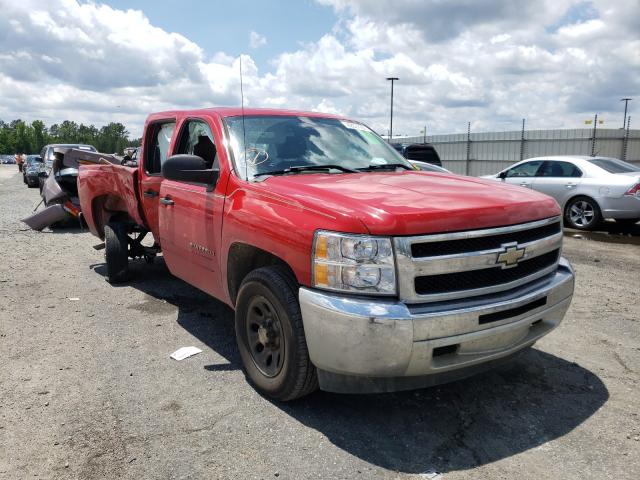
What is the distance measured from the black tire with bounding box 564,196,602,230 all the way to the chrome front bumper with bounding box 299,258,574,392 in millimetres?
8532

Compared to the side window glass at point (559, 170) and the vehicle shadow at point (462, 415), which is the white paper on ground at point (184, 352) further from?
the side window glass at point (559, 170)

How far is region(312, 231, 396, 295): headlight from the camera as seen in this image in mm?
2756

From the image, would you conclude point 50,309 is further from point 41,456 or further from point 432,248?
point 432,248

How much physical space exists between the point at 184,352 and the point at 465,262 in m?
2.54

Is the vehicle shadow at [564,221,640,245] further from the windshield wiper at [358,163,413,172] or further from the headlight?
the headlight

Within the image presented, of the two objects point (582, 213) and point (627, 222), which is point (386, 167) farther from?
point (627, 222)

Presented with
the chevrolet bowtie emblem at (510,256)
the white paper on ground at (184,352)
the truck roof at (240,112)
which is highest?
the truck roof at (240,112)

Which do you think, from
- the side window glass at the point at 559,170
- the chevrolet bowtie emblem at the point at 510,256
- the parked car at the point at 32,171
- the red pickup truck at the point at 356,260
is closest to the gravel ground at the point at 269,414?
the red pickup truck at the point at 356,260

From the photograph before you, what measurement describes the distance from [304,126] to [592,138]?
19.4 metres

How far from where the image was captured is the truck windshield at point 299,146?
397 cm

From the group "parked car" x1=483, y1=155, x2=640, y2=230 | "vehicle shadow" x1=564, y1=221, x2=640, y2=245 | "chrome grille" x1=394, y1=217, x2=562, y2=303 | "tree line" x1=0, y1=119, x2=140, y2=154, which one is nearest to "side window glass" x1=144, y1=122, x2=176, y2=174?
"chrome grille" x1=394, y1=217, x2=562, y2=303

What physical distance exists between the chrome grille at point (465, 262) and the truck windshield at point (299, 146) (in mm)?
1418

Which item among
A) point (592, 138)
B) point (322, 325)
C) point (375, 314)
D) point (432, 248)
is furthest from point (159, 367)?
Result: point (592, 138)

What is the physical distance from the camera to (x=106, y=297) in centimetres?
603
